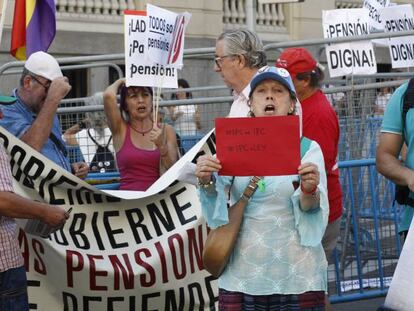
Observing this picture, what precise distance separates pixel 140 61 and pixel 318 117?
6.08 feet

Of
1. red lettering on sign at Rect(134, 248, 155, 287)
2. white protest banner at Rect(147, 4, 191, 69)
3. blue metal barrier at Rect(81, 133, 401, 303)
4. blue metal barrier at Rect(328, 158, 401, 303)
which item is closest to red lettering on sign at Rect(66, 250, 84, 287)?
red lettering on sign at Rect(134, 248, 155, 287)

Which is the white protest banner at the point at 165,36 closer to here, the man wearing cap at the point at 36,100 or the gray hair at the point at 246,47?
the man wearing cap at the point at 36,100

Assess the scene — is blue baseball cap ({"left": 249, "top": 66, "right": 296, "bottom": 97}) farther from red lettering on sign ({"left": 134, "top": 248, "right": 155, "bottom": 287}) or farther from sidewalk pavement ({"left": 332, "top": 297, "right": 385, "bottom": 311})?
sidewalk pavement ({"left": 332, "top": 297, "right": 385, "bottom": 311})

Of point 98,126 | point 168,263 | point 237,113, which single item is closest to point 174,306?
point 168,263

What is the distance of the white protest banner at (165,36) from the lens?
8.28m

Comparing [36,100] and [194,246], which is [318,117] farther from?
[36,100]

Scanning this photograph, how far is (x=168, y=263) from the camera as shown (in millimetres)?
7133

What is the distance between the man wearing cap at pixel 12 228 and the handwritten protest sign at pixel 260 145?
980mm

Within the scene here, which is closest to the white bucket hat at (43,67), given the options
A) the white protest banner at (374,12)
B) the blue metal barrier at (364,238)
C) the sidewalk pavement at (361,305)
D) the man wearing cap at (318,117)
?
the man wearing cap at (318,117)

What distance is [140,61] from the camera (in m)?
8.31

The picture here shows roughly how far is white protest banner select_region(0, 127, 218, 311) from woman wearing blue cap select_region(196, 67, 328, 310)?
1.90 metres

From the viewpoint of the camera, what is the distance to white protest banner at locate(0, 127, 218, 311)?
22.5ft

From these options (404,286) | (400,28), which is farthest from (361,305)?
(400,28)

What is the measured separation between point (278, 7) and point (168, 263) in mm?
17462
